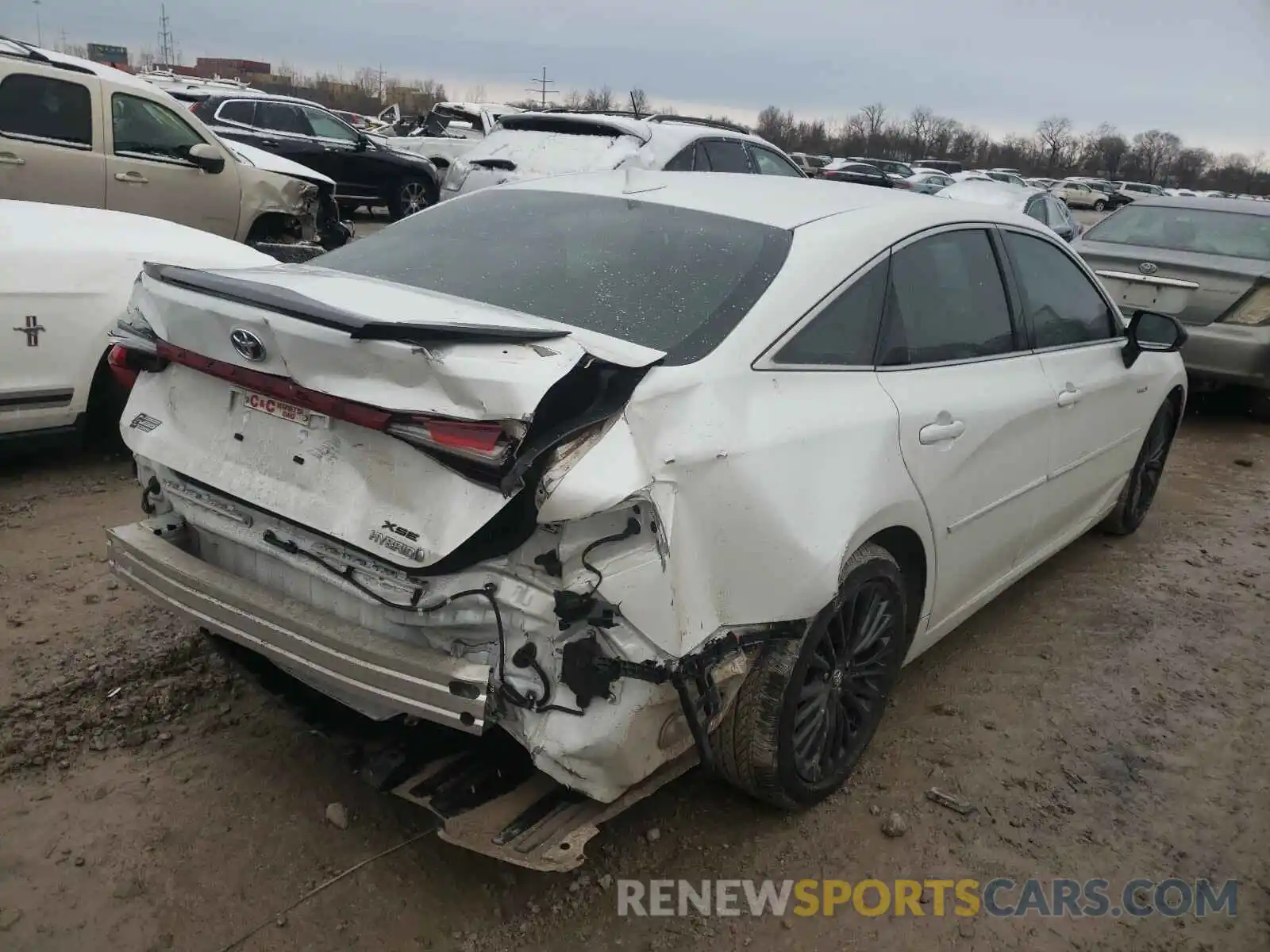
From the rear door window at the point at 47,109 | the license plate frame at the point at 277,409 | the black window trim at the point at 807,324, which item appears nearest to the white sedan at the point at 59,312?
the license plate frame at the point at 277,409

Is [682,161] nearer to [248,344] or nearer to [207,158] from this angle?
[207,158]

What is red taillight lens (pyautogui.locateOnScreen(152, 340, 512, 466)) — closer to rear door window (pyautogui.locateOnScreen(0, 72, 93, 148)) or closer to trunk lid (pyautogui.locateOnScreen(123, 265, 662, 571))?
trunk lid (pyautogui.locateOnScreen(123, 265, 662, 571))

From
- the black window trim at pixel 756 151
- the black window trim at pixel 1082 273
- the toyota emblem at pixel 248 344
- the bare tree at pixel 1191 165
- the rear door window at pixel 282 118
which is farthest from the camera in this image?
the bare tree at pixel 1191 165

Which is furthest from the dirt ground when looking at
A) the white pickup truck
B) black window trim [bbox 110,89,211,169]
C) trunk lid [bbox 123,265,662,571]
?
the white pickup truck

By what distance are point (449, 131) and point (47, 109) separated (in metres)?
11.2

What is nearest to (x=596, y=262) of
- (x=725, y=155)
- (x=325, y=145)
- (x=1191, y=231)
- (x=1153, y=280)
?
(x=1153, y=280)

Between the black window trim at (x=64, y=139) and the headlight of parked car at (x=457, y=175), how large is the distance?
10.4ft

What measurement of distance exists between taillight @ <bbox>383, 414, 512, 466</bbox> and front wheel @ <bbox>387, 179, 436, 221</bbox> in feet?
40.7

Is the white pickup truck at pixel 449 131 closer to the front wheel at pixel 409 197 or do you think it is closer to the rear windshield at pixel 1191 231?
the front wheel at pixel 409 197

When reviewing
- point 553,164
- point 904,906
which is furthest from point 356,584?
point 553,164

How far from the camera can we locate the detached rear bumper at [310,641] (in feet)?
6.94

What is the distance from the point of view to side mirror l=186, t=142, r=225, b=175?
7797mm

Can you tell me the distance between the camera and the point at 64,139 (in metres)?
7.23

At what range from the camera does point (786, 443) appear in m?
2.39
